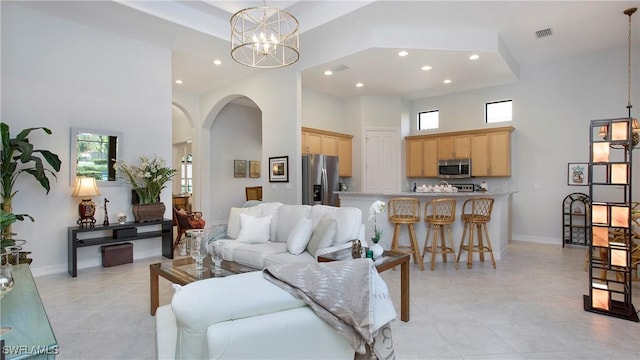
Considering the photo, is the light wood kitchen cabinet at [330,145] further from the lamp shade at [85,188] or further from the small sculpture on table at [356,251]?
the small sculpture on table at [356,251]

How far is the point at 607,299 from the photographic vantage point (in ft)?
Result: 9.73

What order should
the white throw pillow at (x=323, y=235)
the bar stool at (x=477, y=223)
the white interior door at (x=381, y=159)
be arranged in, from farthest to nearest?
the white interior door at (x=381, y=159), the bar stool at (x=477, y=223), the white throw pillow at (x=323, y=235)

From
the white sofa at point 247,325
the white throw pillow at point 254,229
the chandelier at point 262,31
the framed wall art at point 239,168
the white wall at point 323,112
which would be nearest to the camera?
the white sofa at point 247,325

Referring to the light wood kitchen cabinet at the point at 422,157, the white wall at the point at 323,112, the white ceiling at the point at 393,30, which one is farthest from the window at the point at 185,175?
the light wood kitchen cabinet at the point at 422,157

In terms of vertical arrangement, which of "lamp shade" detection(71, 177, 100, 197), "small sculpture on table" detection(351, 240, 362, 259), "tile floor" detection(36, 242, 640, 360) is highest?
"lamp shade" detection(71, 177, 100, 197)

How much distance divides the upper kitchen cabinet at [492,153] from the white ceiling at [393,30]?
116cm

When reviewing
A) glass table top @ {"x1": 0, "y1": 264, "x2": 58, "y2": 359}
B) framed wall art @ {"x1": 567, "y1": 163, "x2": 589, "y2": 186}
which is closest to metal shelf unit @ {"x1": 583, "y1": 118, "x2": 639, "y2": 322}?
framed wall art @ {"x1": 567, "y1": 163, "x2": 589, "y2": 186}

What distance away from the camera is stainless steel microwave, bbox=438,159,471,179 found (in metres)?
7.03

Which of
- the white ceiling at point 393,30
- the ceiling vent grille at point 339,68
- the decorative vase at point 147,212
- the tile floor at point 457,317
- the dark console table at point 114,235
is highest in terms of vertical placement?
→ the white ceiling at point 393,30

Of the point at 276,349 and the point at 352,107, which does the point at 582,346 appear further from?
the point at 352,107

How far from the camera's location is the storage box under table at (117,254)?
4.61 metres

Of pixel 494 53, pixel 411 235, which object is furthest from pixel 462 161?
pixel 411 235

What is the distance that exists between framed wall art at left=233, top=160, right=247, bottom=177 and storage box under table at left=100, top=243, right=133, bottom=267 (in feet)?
14.6

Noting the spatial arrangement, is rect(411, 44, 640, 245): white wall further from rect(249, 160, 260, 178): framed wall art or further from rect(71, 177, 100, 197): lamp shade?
rect(71, 177, 100, 197): lamp shade
